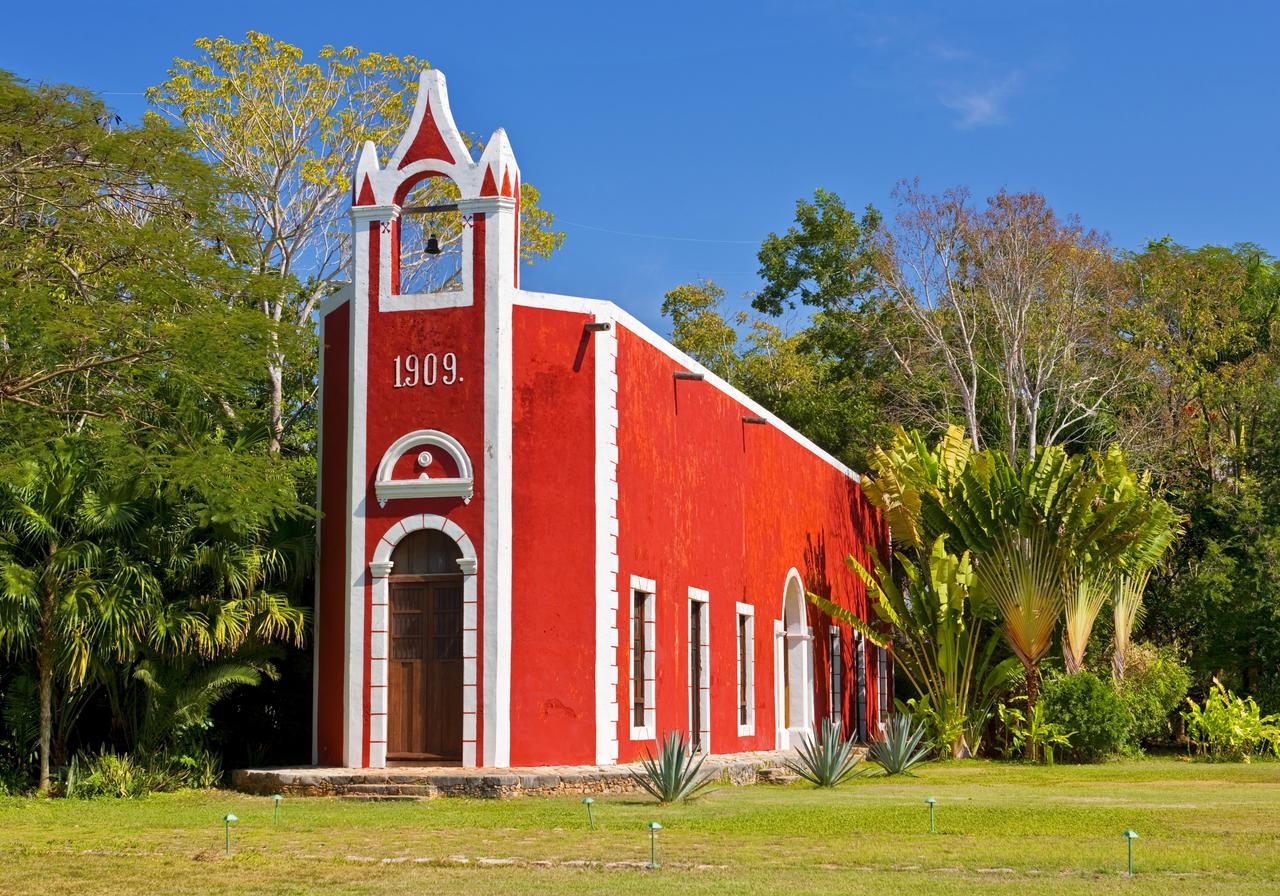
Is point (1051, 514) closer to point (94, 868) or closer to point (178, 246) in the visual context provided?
point (178, 246)

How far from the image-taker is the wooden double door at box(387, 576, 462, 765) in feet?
56.4

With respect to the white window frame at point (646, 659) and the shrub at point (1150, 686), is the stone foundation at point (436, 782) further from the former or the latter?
the shrub at point (1150, 686)

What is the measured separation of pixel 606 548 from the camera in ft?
57.1

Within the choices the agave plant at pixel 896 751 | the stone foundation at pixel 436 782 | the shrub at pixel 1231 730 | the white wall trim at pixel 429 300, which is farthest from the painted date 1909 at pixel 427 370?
the shrub at pixel 1231 730

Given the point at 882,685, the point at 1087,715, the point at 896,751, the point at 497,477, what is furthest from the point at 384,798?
the point at 882,685

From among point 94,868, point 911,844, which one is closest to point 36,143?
point 94,868

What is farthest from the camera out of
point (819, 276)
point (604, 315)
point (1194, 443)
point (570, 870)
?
point (819, 276)

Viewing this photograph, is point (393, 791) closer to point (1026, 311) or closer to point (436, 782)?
point (436, 782)

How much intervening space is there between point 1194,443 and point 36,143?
952 inches

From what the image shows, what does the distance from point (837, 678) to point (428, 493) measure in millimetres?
12202

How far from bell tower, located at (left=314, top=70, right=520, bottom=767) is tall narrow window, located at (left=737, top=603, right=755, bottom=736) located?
20.9 feet

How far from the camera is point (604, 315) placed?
17812mm

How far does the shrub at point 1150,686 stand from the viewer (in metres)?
25.3

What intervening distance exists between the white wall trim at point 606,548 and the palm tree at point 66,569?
4795mm
